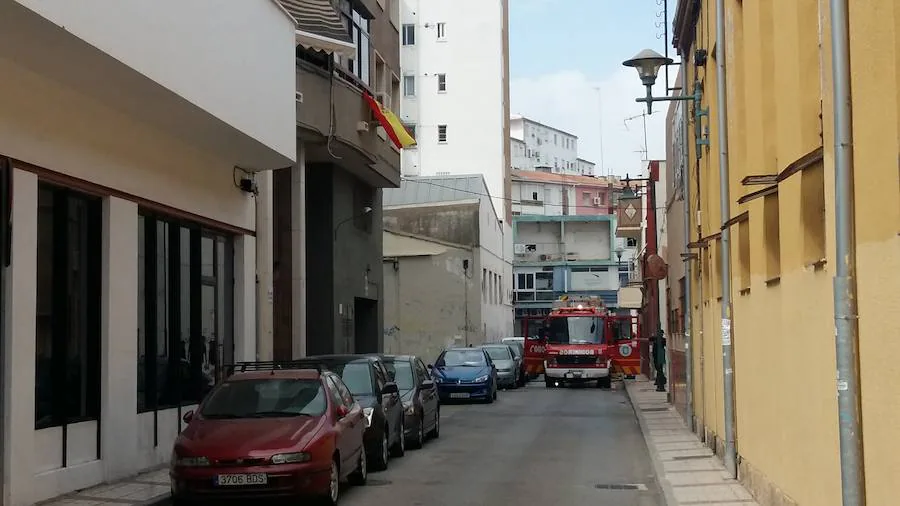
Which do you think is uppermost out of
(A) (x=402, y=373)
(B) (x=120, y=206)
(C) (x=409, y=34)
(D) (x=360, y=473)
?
(C) (x=409, y=34)

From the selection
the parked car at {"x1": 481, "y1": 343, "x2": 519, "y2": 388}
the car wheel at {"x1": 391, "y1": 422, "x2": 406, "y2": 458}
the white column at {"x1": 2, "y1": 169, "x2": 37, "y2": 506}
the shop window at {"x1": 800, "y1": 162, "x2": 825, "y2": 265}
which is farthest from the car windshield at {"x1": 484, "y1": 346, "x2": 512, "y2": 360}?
the shop window at {"x1": 800, "y1": 162, "x2": 825, "y2": 265}

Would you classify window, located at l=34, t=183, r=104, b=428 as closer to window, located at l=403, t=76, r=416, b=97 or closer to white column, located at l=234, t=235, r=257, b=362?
white column, located at l=234, t=235, r=257, b=362

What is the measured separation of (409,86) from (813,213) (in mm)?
56814

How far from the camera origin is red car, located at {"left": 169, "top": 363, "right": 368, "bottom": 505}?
11.1 metres

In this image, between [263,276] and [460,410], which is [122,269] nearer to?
[263,276]

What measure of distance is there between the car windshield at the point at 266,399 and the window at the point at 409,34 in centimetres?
5368

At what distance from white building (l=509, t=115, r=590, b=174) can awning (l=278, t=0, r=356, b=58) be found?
77264mm

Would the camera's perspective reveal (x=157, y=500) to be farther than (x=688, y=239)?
No

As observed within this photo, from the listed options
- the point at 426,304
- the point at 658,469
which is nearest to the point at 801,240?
the point at 658,469

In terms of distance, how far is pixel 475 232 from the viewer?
49219mm

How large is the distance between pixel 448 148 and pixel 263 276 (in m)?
43.2

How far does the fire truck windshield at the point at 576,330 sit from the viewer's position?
3872 cm

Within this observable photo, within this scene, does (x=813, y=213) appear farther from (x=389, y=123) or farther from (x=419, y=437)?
(x=389, y=123)

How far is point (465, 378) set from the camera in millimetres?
30656
